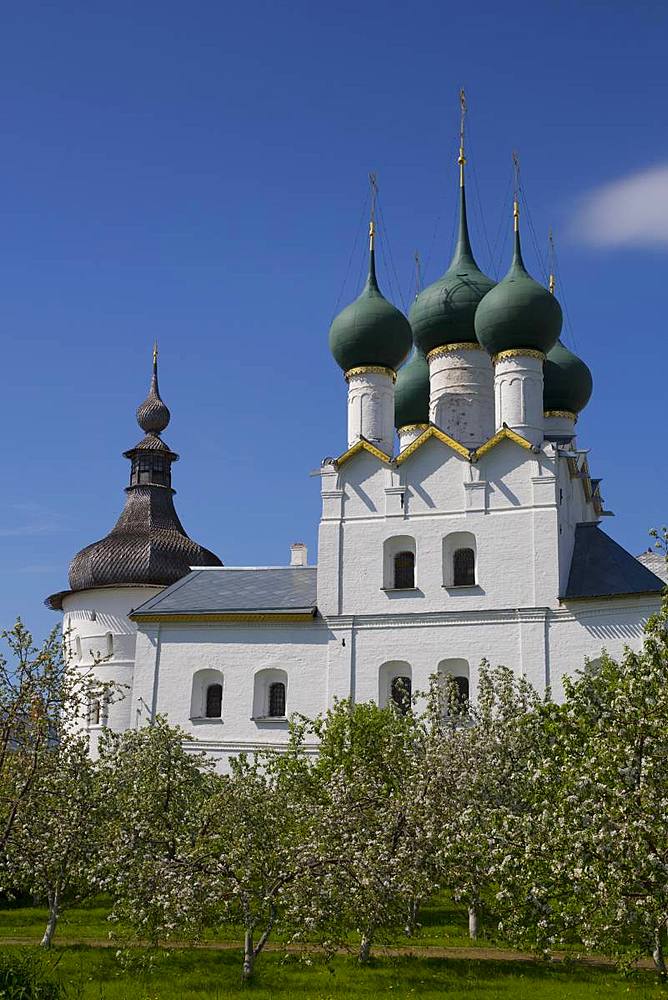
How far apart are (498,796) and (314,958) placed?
318cm

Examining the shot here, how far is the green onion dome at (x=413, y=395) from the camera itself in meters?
31.4

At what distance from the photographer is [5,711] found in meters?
12.2

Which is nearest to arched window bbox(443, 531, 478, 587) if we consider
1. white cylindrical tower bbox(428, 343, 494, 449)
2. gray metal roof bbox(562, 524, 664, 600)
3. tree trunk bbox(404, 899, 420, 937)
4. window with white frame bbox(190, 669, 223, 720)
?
gray metal roof bbox(562, 524, 664, 600)

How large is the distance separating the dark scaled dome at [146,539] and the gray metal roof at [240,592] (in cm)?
415

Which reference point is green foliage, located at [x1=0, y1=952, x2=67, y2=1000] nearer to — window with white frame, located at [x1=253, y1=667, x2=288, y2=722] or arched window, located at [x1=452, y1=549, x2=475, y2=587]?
window with white frame, located at [x1=253, y1=667, x2=288, y2=722]

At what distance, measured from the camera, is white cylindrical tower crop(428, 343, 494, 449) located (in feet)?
92.6

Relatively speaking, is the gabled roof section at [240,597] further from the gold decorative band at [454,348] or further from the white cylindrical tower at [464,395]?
the gold decorative band at [454,348]

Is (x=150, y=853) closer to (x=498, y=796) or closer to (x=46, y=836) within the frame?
(x=46, y=836)

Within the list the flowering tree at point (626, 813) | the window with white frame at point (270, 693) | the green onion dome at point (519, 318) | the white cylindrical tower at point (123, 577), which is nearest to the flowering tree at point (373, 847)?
the flowering tree at point (626, 813)

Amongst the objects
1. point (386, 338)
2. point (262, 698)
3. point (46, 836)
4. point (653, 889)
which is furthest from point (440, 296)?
point (653, 889)

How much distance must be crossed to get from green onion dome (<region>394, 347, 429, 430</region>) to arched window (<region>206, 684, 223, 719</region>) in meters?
9.26

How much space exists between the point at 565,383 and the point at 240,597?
1061 centimetres

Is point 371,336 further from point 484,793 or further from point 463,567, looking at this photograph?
point 484,793

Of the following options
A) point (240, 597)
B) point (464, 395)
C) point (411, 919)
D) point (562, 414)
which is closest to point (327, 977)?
point (411, 919)
